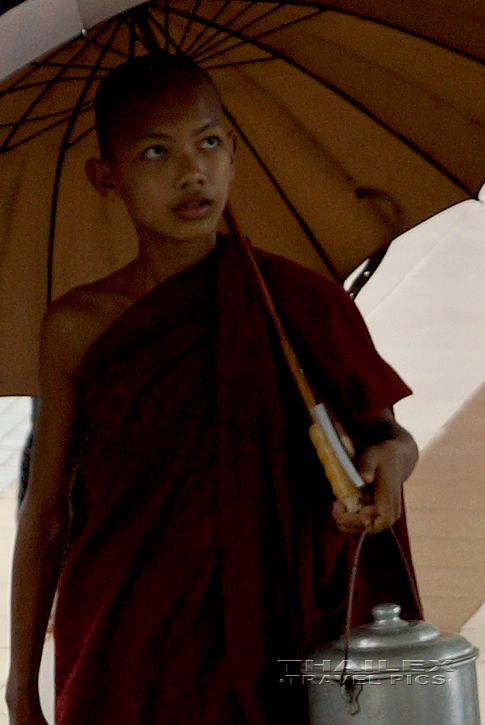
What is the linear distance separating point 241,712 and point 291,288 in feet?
1.82

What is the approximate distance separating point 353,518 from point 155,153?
56 cm

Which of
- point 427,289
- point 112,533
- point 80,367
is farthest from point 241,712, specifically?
point 427,289

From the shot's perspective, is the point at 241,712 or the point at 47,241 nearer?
the point at 241,712

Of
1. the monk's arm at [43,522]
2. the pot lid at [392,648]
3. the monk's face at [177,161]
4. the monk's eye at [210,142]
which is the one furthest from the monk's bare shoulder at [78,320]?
the pot lid at [392,648]

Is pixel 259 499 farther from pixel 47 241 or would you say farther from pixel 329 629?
pixel 47 241

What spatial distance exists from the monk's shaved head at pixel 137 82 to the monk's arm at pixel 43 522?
0.28 m

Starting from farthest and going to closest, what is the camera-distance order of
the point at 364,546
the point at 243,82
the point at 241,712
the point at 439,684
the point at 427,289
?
the point at 427,289 → the point at 243,82 → the point at 364,546 → the point at 241,712 → the point at 439,684

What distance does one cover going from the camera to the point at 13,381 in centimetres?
198

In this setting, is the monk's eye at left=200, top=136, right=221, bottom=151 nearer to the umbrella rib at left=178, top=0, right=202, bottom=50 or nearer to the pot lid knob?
the umbrella rib at left=178, top=0, right=202, bottom=50

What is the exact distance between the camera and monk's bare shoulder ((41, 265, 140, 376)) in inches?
65.2

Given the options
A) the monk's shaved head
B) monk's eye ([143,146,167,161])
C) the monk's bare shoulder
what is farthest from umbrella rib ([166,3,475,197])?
the monk's bare shoulder

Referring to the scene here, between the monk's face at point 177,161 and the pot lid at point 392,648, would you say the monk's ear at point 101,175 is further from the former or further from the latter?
the pot lid at point 392,648

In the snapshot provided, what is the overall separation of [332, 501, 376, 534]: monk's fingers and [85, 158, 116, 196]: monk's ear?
0.60m

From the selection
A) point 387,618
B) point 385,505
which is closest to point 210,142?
point 385,505
